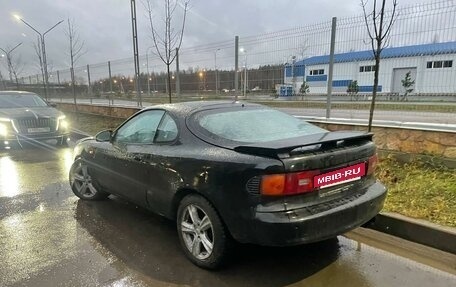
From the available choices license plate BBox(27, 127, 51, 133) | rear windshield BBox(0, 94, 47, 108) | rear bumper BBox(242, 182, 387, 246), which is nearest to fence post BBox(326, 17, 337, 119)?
rear bumper BBox(242, 182, 387, 246)

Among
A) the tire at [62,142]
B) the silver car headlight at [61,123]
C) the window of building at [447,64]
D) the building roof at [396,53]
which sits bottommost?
the tire at [62,142]

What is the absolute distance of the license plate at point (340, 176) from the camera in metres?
2.92

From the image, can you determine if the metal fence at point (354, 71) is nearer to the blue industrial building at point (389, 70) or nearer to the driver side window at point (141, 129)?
the blue industrial building at point (389, 70)

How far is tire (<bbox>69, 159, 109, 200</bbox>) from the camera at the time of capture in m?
5.27

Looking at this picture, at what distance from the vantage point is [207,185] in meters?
3.10

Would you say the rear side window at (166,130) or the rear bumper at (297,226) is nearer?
the rear bumper at (297,226)

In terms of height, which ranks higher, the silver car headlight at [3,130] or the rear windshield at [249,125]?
the rear windshield at [249,125]

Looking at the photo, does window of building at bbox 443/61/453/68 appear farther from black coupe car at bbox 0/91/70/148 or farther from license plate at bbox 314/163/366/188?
black coupe car at bbox 0/91/70/148

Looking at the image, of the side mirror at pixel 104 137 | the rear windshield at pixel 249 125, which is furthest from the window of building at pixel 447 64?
the side mirror at pixel 104 137

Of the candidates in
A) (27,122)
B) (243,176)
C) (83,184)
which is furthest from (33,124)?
(243,176)

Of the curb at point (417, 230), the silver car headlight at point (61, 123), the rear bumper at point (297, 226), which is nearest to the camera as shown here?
the rear bumper at point (297, 226)

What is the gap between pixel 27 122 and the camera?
987cm

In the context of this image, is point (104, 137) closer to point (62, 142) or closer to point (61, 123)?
point (61, 123)

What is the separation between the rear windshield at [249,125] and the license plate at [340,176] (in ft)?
1.94
